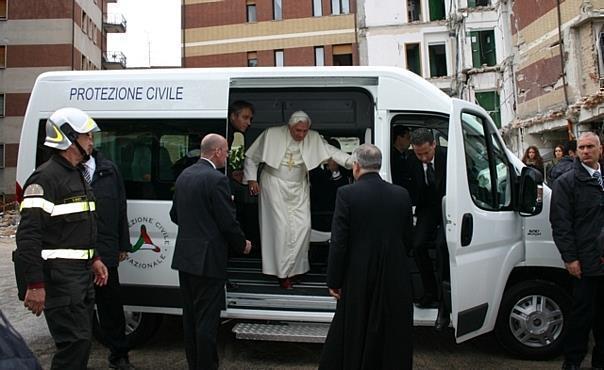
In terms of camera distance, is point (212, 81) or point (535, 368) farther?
point (212, 81)

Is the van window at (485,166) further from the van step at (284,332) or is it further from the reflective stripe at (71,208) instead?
the reflective stripe at (71,208)

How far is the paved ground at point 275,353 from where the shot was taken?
4.59 m

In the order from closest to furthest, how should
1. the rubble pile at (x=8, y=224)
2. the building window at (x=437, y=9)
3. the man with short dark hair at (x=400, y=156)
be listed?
the man with short dark hair at (x=400, y=156) < the rubble pile at (x=8, y=224) < the building window at (x=437, y=9)

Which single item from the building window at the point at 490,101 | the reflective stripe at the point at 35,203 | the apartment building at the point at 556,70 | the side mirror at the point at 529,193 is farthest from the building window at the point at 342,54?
the reflective stripe at the point at 35,203

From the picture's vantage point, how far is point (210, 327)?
3.89m

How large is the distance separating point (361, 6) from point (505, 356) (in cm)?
2802

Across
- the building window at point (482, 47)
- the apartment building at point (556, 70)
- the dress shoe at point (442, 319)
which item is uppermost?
the building window at point (482, 47)

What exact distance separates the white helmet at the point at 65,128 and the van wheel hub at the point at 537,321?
401 centimetres

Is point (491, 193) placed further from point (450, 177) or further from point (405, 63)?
point (405, 63)

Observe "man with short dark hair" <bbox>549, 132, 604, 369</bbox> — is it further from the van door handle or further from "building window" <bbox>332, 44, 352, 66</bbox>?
"building window" <bbox>332, 44, 352, 66</bbox>

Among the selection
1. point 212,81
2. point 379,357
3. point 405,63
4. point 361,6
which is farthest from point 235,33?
point 379,357

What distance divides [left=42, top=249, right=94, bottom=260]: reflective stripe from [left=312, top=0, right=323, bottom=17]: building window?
1174 inches

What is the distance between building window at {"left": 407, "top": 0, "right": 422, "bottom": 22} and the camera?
96.5 ft

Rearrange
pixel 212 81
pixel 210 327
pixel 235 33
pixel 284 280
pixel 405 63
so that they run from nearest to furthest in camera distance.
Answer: pixel 210 327, pixel 212 81, pixel 284 280, pixel 405 63, pixel 235 33
